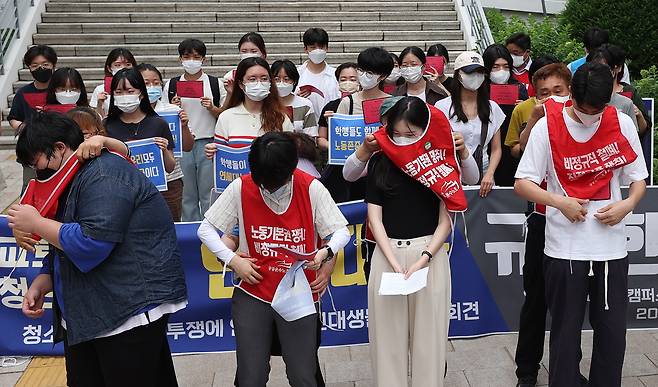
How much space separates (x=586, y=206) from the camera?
3889 mm

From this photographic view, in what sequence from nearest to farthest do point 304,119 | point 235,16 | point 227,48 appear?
point 304,119
point 227,48
point 235,16

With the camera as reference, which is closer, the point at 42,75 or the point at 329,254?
the point at 329,254

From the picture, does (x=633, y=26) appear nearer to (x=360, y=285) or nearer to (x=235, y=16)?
(x=235, y=16)

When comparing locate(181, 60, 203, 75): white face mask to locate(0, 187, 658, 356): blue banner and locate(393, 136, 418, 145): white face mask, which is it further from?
locate(393, 136, 418, 145): white face mask

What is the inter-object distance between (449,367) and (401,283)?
1395mm

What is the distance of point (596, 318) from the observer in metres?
4.00

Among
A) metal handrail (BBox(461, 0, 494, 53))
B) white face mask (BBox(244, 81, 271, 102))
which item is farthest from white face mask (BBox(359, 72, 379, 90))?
metal handrail (BBox(461, 0, 494, 53))

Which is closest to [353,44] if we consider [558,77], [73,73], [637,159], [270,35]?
[270,35]

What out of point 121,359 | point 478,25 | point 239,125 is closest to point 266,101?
point 239,125

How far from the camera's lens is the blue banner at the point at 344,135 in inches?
215

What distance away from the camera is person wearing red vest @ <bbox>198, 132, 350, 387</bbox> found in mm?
3723

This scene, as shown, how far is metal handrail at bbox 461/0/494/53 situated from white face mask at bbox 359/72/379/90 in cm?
816

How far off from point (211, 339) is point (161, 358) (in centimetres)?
139

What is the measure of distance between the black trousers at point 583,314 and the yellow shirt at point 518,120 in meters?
1.47
